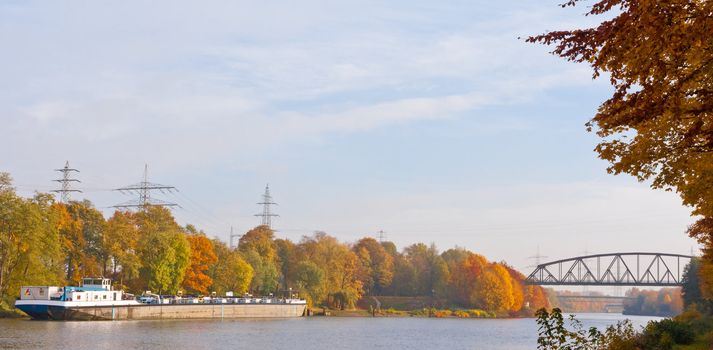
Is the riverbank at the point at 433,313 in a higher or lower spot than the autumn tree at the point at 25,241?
lower

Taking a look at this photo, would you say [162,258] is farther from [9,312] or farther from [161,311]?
[9,312]

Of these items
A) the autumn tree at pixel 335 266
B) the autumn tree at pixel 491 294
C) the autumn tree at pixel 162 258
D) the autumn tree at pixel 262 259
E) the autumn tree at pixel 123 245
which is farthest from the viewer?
the autumn tree at pixel 491 294

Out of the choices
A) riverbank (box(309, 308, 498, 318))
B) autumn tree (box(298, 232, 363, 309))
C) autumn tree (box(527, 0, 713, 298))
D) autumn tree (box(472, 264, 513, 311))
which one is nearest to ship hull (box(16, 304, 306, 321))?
autumn tree (box(298, 232, 363, 309))

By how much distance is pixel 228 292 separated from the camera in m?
118

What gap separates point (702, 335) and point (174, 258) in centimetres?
7562

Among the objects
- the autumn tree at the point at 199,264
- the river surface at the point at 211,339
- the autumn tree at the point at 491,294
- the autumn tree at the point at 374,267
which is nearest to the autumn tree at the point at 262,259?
the autumn tree at the point at 199,264

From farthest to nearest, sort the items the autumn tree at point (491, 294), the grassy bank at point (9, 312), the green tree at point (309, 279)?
the autumn tree at point (491, 294)
the green tree at point (309, 279)
the grassy bank at point (9, 312)

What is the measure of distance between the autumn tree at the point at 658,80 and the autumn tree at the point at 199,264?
9814 cm

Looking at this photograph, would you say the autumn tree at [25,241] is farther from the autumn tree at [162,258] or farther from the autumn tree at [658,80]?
the autumn tree at [658,80]

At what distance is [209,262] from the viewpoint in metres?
118

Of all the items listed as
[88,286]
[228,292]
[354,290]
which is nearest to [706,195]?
[88,286]

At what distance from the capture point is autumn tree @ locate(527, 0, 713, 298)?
14.2m

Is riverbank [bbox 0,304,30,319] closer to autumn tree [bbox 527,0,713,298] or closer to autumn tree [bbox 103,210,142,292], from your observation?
autumn tree [bbox 103,210,142,292]

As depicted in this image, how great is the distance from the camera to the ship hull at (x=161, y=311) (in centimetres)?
8519
